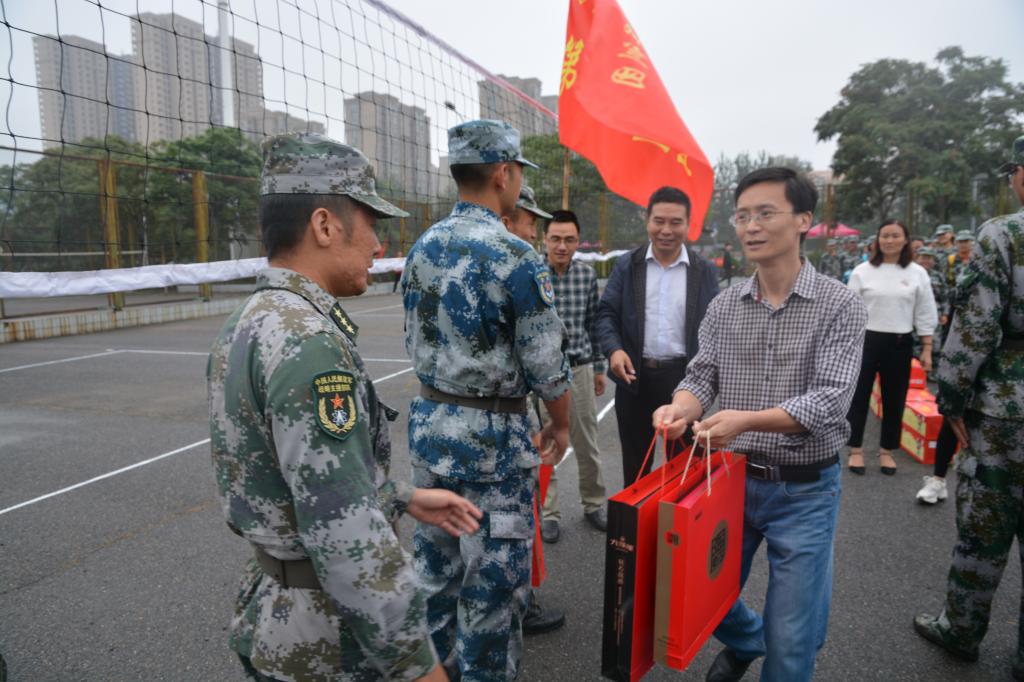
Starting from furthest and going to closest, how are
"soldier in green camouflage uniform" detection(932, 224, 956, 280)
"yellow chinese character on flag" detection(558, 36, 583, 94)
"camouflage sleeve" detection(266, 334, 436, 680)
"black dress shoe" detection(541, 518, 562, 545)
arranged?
"soldier in green camouflage uniform" detection(932, 224, 956, 280)
"yellow chinese character on flag" detection(558, 36, 583, 94)
"black dress shoe" detection(541, 518, 562, 545)
"camouflage sleeve" detection(266, 334, 436, 680)

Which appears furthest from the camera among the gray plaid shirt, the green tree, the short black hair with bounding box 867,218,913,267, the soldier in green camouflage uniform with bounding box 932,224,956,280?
the green tree

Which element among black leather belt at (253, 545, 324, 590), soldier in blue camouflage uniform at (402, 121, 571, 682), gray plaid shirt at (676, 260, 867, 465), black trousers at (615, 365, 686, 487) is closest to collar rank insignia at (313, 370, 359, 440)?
black leather belt at (253, 545, 324, 590)

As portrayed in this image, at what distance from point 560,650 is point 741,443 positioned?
1.27 metres

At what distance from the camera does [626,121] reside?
4.65 metres

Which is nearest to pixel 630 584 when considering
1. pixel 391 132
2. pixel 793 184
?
pixel 793 184

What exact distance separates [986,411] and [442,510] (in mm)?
2095

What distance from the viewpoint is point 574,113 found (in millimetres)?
4922

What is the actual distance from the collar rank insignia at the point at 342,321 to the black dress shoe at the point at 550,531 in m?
2.58

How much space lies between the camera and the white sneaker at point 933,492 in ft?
13.2

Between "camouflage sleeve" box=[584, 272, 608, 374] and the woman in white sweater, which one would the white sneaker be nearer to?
the woman in white sweater

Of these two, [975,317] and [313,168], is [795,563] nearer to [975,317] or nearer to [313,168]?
[975,317]

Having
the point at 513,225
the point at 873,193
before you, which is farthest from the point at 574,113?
the point at 873,193

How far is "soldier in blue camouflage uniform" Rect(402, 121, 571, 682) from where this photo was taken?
6.77ft

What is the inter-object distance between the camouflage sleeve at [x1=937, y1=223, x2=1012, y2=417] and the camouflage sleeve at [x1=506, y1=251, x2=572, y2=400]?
5.01 feet
